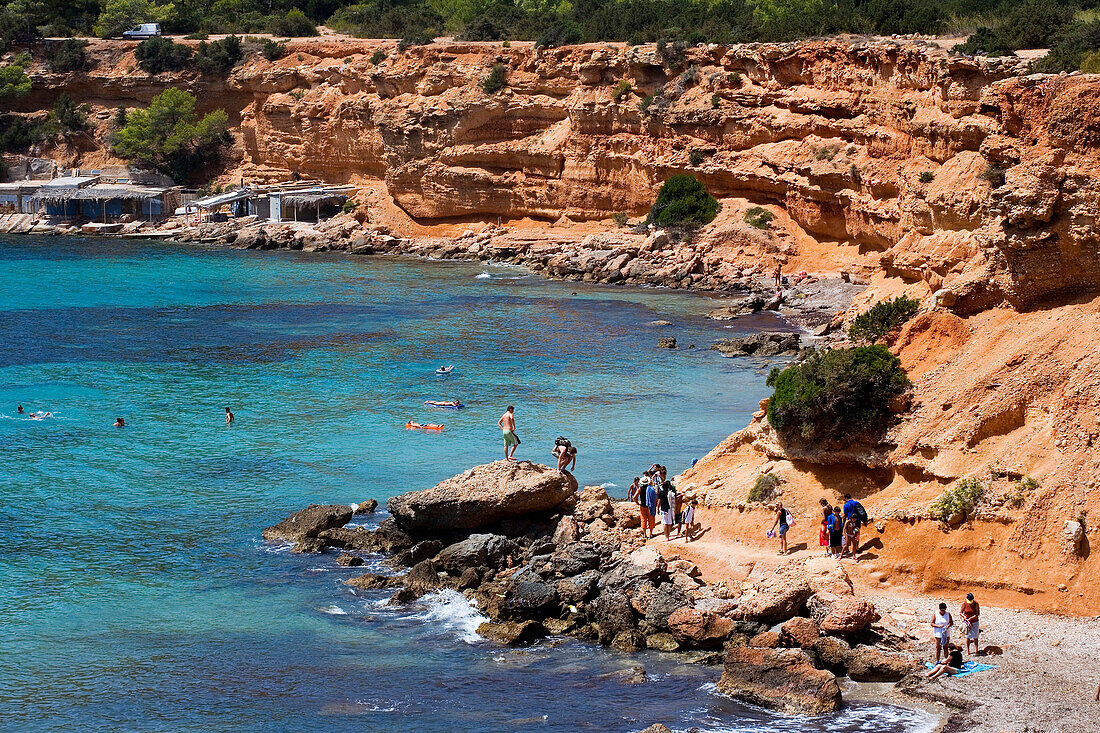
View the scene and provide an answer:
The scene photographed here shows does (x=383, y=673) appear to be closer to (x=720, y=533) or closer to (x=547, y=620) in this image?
(x=547, y=620)

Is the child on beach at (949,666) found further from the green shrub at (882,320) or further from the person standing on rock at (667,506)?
the green shrub at (882,320)

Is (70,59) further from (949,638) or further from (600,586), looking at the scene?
(949,638)

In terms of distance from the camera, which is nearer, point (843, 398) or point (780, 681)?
point (780, 681)

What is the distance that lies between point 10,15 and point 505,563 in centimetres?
8137

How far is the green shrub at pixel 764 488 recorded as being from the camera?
72.1ft

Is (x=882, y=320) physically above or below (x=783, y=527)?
above

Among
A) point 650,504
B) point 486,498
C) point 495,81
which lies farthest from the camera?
point 495,81

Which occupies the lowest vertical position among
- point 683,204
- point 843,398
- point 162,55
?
point 843,398

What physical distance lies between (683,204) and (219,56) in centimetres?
3853

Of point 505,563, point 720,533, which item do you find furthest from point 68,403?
point 720,533

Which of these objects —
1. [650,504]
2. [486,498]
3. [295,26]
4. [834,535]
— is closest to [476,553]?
[486,498]

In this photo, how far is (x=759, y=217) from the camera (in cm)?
5850

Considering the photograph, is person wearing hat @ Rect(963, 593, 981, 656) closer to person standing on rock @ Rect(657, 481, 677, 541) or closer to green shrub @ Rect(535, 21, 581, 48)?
person standing on rock @ Rect(657, 481, 677, 541)

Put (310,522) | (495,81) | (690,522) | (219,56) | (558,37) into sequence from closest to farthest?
1. (690,522)
2. (310,522)
3. (495,81)
4. (558,37)
5. (219,56)
